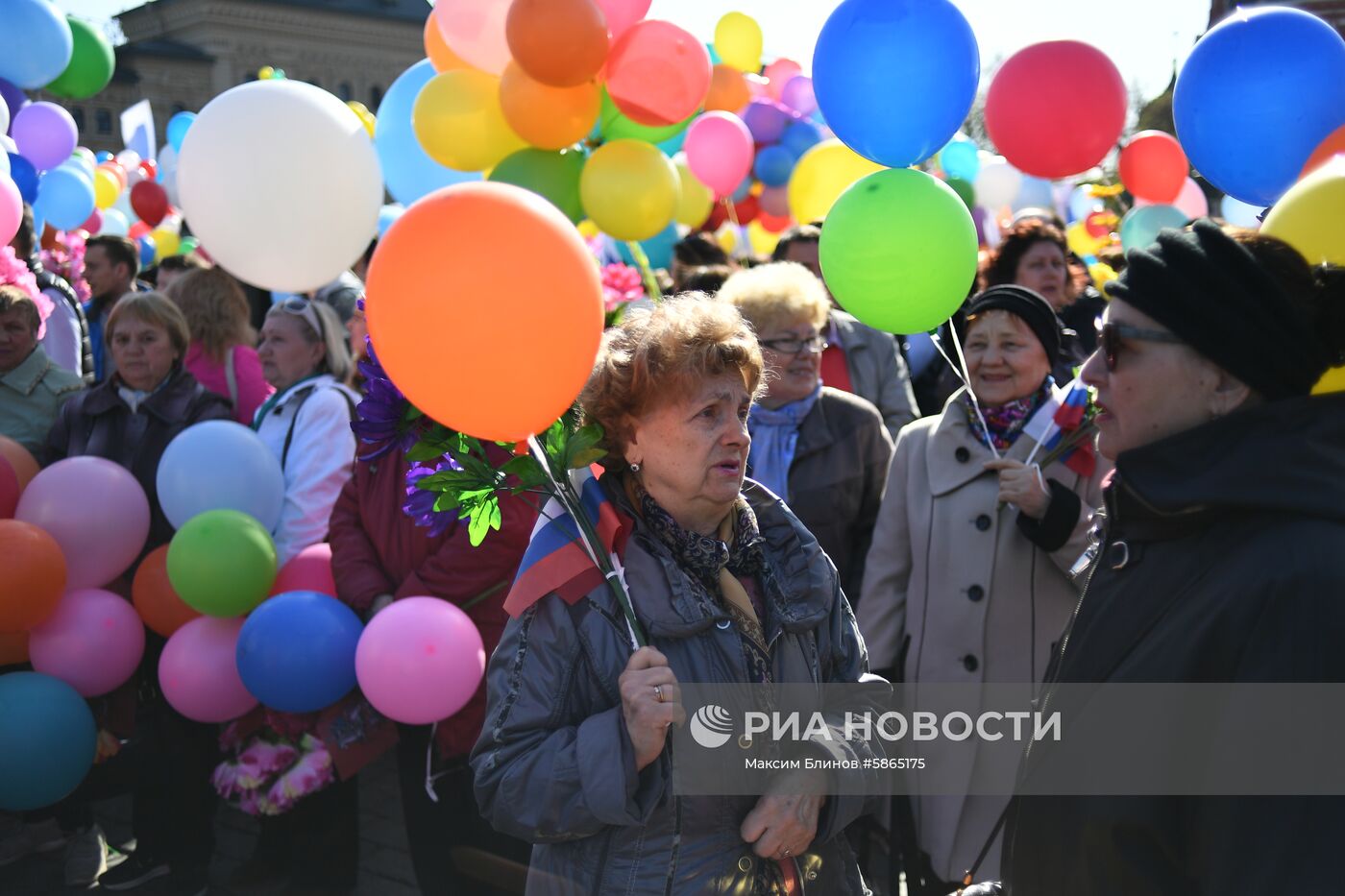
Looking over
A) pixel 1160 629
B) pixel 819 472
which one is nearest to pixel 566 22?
pixel 819 472

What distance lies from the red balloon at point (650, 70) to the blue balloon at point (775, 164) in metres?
3.11

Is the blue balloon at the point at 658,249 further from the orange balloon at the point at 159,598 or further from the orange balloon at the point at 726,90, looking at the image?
the orange balloon at the point at 159,598

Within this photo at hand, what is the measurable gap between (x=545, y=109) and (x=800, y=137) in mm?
3657

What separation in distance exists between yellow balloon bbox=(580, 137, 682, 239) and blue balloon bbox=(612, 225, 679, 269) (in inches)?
117

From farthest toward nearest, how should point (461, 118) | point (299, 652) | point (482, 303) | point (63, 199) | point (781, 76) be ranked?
point (781, 76), point (63, 199), point (461, 118), point (299, 652), point (482, 303)

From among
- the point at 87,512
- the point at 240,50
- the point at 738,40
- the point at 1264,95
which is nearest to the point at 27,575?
the point at 87,512

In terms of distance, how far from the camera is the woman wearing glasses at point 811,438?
348cm

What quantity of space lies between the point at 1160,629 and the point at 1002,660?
148 centimetres

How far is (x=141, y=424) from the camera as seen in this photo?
4.25m

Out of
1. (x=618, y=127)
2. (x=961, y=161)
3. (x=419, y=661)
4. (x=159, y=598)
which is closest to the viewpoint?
(x=419, y=661)

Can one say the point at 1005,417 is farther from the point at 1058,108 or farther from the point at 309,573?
the point at 309,573

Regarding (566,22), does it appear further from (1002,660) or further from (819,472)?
(1002,660)

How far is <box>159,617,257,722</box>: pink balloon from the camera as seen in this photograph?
3.62 metres

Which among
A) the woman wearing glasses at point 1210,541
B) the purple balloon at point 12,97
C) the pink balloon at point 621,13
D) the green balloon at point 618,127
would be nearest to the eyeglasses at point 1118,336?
the woman wearing glasses at point 1210,541
